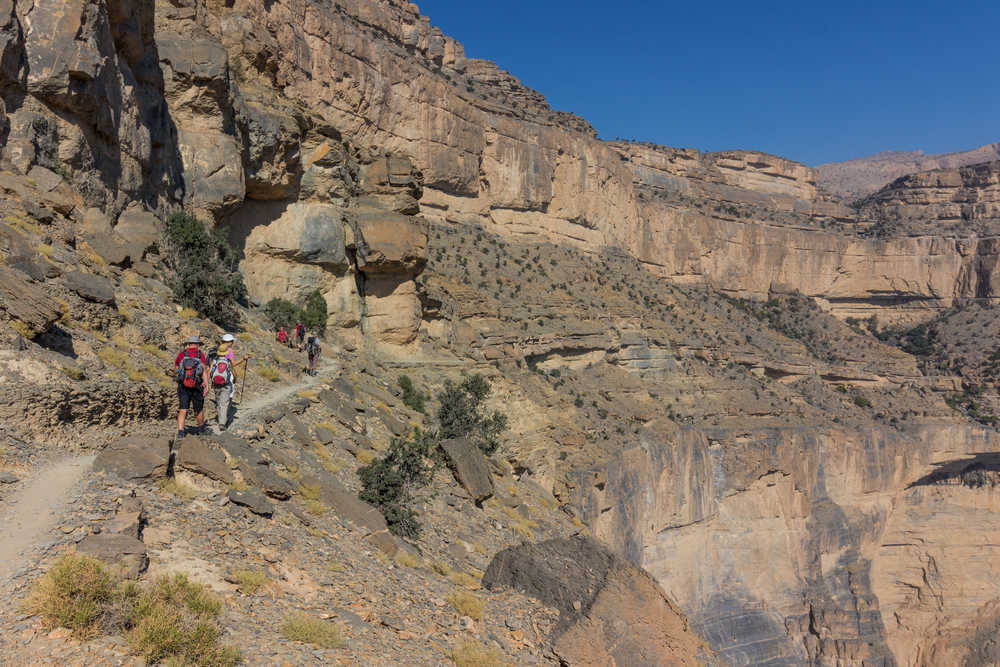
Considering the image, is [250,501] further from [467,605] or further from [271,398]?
[271,398]

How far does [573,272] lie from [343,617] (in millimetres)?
51714

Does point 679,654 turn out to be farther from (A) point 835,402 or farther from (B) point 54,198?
(A) point 835,402

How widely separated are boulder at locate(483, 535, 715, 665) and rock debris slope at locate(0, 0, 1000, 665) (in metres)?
0.06

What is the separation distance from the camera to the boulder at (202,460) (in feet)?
28.1

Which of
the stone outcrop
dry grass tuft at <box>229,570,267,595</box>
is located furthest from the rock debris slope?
the stone outcrop

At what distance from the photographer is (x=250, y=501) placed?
28.2ft

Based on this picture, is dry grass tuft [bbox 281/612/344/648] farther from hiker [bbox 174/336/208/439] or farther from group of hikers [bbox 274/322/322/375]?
group of hikers [bbox 274/322/322/375]

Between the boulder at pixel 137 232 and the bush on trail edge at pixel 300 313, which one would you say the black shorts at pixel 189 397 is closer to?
the boulder at pixel 137 232

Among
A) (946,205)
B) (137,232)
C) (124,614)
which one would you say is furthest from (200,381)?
(946,205)

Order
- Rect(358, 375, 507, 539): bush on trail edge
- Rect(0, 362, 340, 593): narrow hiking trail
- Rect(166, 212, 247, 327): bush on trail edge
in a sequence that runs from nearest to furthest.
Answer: Rect(0, 362, 340, 593): narrow hiking trail, Rect(358, 375, 507, 539): bush on trail edge, Rect(166, 212, 247, 327): bush on trail edge

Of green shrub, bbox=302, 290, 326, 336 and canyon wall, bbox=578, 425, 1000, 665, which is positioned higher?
green shrub, bbox=302, 290, 326, 336

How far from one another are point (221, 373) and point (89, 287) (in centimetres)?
353

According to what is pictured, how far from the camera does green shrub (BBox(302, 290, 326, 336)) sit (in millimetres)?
25578

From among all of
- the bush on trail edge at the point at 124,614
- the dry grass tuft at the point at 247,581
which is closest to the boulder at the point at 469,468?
the dry grass tuft at the point at 247,581
